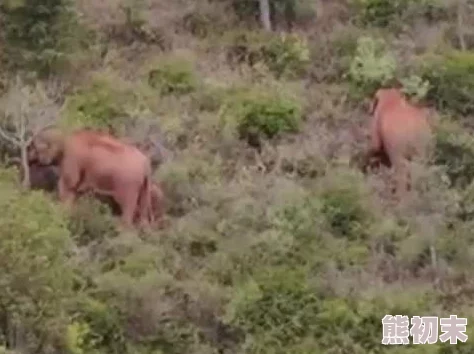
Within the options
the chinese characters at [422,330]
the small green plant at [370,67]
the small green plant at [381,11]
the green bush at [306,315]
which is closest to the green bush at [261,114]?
the small green plant at [370,67]

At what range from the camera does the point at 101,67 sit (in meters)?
18.5

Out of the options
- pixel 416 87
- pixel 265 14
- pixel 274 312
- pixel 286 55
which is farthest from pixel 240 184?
pixel 265 14

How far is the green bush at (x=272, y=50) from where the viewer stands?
19.0 metres

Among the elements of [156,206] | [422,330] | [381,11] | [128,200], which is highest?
[381,11]

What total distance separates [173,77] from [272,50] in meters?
1.61

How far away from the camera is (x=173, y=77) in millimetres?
18094

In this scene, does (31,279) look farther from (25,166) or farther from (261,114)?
(261,114)

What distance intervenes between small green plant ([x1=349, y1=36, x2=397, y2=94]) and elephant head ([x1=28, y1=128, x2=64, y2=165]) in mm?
4382

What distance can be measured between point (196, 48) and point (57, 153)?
15.4ft

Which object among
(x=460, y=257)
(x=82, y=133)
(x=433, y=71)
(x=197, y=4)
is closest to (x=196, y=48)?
(x=197, y=4)

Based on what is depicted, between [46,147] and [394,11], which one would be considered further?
[394,11]

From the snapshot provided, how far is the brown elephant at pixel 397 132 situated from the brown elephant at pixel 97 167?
104 inches

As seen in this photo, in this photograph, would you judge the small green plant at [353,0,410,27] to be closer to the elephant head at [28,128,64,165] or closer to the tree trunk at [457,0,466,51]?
the tree trunk at [457,0,466,51]

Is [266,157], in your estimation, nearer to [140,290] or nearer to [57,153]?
[57,153]
